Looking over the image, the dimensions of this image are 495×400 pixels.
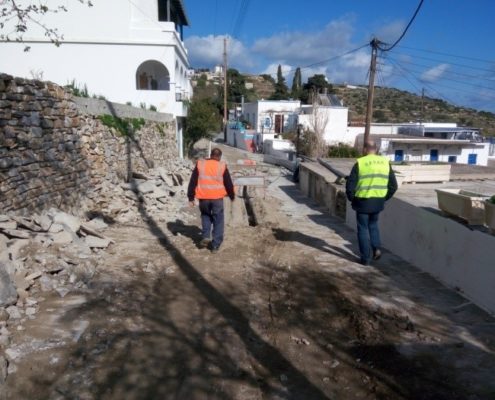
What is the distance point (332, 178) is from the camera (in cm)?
1438

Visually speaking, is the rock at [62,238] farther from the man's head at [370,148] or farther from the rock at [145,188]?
the rock at [145,188]

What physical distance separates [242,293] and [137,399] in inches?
95.8

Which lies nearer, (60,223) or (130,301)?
(130,301)

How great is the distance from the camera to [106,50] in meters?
24.0

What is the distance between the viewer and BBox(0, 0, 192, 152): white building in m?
23.5

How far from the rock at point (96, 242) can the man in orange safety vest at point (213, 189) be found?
1.52 meters

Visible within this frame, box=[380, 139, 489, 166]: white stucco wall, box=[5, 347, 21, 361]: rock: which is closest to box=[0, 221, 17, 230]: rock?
box=[5, 347, 21, 361]: rock

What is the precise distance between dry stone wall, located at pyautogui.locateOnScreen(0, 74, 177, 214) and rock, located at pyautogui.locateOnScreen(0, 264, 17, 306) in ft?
7.57

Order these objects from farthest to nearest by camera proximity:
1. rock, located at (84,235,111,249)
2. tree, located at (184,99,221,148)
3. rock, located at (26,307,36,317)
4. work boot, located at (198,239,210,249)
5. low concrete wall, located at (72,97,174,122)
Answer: tree, located at (184,99,221,148) < low concrete wall, located at (72,97,174,122) < work boot, located at (198,239,210,249) < rock, located at (84,235,111,249) < rock, located at (26,307,36,317)

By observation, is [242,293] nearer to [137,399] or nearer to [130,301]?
[130,301]

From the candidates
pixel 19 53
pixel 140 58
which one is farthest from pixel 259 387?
pixel 19 53

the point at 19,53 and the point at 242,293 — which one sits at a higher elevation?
the point at 19,53

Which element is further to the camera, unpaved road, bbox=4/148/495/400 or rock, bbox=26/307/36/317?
rock, bbox=26/307/36/317

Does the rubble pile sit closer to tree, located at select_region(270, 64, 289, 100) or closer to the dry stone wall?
the dry stone wall
